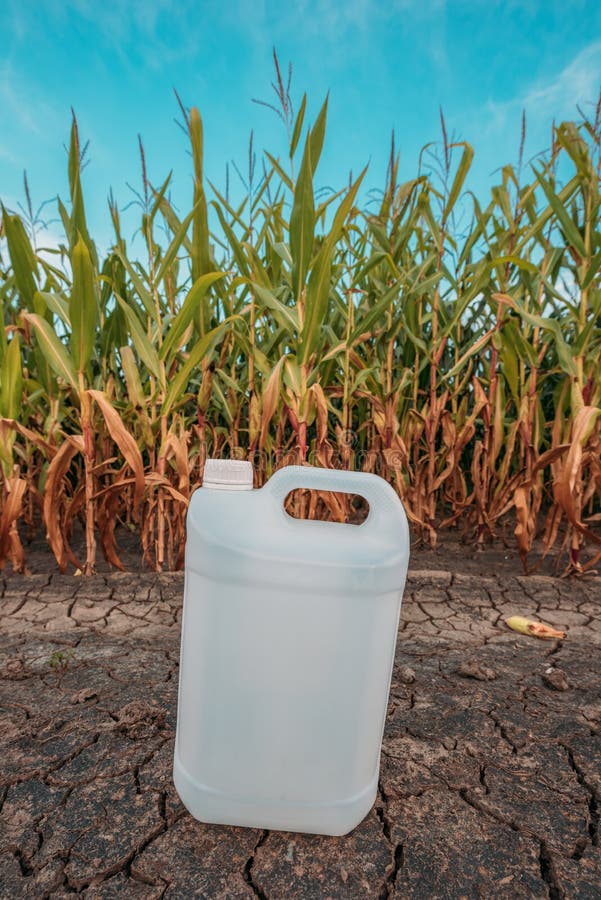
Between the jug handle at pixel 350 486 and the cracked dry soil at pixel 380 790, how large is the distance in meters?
0.62

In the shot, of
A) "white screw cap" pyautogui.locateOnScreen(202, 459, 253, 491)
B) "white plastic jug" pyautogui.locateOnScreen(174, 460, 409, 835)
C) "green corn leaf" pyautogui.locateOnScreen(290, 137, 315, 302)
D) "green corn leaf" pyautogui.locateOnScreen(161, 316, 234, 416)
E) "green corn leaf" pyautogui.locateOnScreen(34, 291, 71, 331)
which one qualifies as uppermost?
Result: "green corn leaf" pyautogui.locateOnScreen(290, 137, 315, 302)

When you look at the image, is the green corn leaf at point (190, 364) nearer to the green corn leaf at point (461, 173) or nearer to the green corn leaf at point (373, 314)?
the green corn leaf at point (373, 314)

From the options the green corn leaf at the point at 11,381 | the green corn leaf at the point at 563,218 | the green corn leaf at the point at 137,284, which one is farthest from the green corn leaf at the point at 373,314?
the green corn leaf at the point at 11,381

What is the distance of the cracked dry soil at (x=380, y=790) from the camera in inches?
35.8

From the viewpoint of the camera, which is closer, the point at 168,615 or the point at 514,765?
the point at 514,765

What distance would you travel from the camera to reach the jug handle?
3.03 feet

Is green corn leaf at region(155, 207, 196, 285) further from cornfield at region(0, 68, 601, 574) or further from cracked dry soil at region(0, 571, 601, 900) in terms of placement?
cracked dry soil at region(0, 571, 601, 900)

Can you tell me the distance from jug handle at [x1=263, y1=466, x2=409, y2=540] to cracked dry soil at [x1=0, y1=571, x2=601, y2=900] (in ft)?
2.02

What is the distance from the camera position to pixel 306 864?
0.93 meters

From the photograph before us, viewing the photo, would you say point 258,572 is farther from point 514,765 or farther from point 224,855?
point 514,765

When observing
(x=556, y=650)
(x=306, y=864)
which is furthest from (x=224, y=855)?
(x=556, y=650)

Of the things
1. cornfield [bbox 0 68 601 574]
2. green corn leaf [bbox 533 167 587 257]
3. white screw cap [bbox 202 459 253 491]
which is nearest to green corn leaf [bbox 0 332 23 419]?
cornfield [bbox 0 68 601 574]

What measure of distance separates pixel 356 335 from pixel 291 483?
1.68m

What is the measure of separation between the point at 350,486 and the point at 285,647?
0.99 feet
